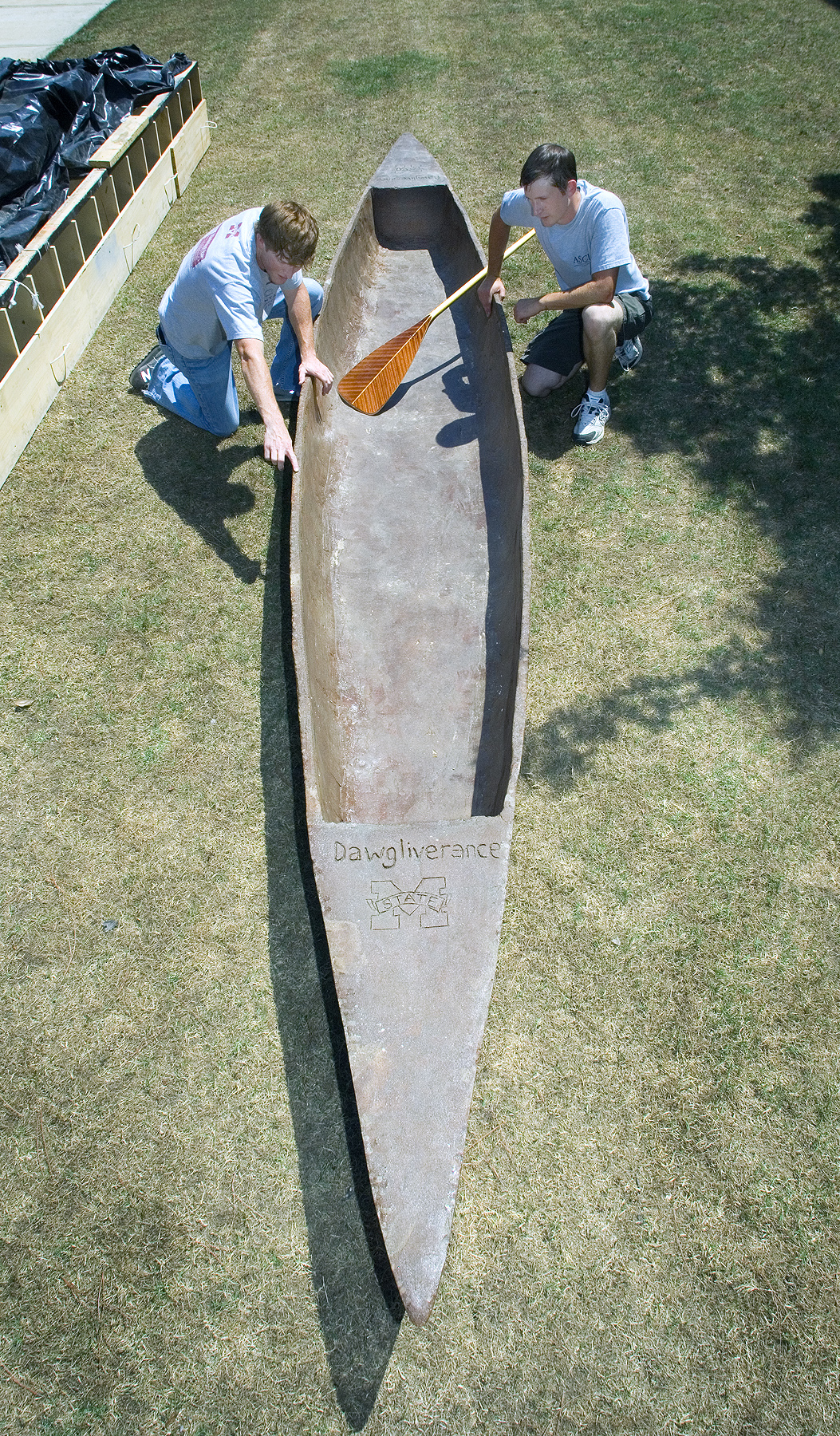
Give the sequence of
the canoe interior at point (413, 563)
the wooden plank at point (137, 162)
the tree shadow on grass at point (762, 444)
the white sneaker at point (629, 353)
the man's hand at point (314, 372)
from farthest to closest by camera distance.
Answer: the wooden plank at point (137, 162) → the white sneaker at point (629, 353) → the man's hand at point (314, 372) → the tree shadow on grass at point (762, 444) → the canoe interior at point (413, 563)

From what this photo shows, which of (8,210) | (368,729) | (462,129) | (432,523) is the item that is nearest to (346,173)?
(462,129)

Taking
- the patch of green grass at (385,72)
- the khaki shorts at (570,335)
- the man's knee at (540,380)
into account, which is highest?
the patch of green grass at (385,72)

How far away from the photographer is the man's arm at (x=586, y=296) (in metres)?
5.71

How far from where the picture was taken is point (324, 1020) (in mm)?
4039

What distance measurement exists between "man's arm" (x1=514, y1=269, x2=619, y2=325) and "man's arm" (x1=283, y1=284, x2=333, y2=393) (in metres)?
1.39

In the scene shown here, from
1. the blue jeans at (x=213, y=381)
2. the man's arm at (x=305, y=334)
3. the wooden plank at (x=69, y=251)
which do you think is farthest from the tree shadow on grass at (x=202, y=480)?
the wooden plank at (x=69, y=251)

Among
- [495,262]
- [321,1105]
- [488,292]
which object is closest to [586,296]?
[488,292]

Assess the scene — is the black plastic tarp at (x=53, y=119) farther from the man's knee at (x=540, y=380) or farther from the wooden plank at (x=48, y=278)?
the man's knee at (x=540, y=380)

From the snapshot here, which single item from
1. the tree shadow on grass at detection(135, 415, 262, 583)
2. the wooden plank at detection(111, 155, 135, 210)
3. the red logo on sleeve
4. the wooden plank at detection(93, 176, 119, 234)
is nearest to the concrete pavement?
the wooden plank at detection(111, 155, 135, 210)

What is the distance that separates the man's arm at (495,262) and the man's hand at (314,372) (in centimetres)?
132

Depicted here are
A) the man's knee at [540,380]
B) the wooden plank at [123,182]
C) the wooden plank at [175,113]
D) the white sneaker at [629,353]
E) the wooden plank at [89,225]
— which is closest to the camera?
the man's knee at [540,380]

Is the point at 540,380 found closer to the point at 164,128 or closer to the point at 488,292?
the point at 488,292

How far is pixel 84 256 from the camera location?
23.7 feet

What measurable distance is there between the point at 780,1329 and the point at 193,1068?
2.50m
